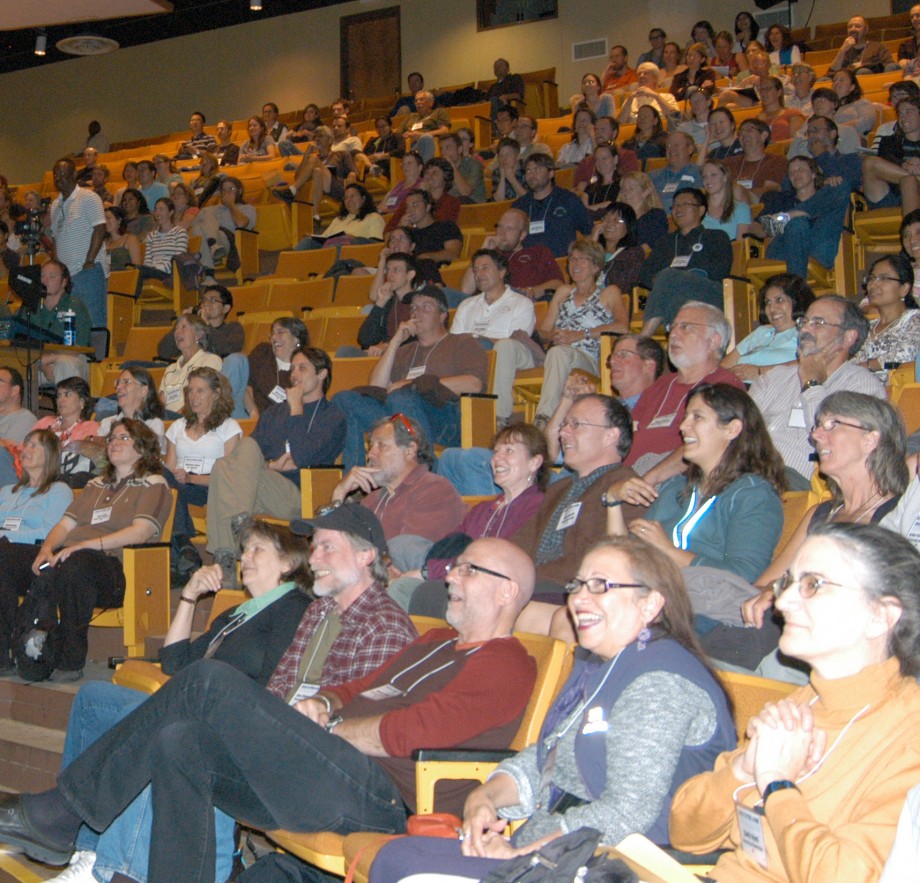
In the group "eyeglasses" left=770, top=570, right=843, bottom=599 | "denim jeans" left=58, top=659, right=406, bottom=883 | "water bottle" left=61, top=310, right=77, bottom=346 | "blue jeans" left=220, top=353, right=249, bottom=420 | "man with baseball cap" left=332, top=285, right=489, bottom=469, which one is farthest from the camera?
"water bottle" left=61, top=310, right=77, bottom=346

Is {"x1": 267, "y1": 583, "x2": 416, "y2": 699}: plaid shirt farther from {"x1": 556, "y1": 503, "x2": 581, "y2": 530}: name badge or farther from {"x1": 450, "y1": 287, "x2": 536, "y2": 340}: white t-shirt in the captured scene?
{"x1": 450, "y1": 287, "x2": 536, "y2": 340}: white t-shirt

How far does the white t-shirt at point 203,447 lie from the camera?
5.05 metres

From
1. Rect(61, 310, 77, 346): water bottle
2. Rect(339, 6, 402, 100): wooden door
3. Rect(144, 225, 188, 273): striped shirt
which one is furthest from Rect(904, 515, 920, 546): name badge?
Rect(339, 6, 402, 100): wooden door

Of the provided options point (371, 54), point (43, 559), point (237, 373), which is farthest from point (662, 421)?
point (371, 54)

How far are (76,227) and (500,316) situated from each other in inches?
187

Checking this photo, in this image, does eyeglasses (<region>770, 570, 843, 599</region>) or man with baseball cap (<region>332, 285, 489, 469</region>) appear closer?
eyeglasses (<region>770, 570, 843, 599</region>)

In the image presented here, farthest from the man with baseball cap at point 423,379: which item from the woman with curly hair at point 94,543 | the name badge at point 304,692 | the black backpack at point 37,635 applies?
the name badge at point 304,692

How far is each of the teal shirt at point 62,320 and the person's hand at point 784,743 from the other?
6.68 meters

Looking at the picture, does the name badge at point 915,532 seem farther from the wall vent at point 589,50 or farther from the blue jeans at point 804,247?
the wall vent at point 589,50

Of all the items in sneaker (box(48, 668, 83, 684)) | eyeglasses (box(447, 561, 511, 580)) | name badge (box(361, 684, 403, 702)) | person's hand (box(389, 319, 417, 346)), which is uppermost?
person's hand (box(389, 319, 417, 346))

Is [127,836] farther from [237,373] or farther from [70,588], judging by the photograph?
[237,373]

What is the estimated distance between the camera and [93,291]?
8.47 m

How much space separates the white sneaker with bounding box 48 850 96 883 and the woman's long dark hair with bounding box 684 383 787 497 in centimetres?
175

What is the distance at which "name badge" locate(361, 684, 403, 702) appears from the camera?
2.58 m
